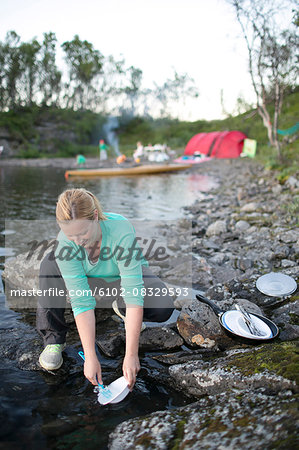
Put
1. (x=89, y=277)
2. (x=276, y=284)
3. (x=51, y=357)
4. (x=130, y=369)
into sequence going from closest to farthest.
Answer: (x=130, y=369)
(x=51, y=357)
(x=89, y=277)
(x=276, y=284)

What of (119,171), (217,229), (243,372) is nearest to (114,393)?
(243,372)

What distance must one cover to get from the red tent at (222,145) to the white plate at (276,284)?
21.9m

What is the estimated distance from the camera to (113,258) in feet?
8.88

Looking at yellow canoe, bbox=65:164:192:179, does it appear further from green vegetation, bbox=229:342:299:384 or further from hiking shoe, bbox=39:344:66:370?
green vegetation, bbox=229:342:299:384

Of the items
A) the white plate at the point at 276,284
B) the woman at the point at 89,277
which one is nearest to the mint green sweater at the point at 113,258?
the woman at the point at 89,277

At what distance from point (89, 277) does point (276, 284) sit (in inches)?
81.1

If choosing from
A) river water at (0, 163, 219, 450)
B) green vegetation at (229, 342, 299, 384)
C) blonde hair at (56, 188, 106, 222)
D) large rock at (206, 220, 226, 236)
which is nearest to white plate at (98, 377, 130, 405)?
river water at (0, 163, 219, 450)

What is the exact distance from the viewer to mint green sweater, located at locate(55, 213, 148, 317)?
96.6 inches

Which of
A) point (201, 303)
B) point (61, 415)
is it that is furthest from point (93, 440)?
point (201, 303)

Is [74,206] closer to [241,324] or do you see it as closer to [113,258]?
[113,258]

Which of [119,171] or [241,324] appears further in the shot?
[119,171]

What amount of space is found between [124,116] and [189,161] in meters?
28.4

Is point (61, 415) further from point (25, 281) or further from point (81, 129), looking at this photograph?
point (81, 129)

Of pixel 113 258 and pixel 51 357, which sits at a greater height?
pixel 113 258
